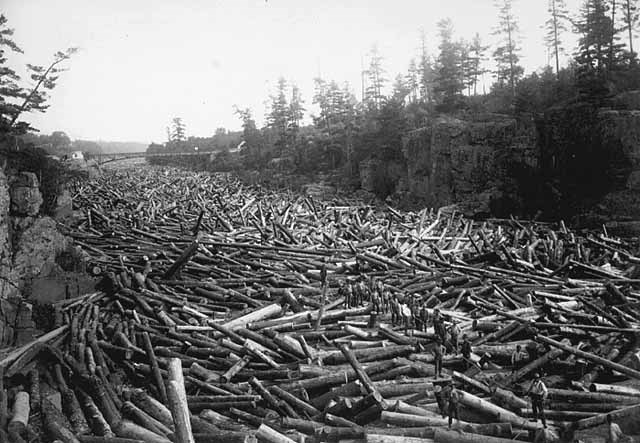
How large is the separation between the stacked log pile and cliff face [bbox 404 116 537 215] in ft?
30.3

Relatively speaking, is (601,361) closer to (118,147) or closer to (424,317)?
(424,317)

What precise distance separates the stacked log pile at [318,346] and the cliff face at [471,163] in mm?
9224

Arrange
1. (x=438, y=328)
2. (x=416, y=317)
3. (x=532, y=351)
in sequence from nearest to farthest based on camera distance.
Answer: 1. (x=532, y=351)
2. (x=438, y=328)
3. (x=416, y=317)

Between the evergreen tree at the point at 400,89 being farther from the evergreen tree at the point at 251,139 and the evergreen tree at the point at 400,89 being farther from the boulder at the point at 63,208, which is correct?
the boulder at the point at 63,208

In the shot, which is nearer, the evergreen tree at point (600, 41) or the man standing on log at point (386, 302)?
the man standing on log at point (386, 302)

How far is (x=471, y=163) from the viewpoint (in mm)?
28219

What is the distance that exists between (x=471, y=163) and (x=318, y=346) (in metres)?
21.7

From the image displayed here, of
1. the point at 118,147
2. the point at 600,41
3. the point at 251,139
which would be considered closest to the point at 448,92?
the point at 600,41

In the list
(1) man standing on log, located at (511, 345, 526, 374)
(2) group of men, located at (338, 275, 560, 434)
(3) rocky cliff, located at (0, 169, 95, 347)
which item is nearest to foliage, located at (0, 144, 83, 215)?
(3) rocky cliff, located at (0, 169, 95, 347)

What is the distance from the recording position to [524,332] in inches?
378

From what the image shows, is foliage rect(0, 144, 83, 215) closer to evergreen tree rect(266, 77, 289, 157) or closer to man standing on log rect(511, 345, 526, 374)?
man standing on log rect(511, 345, 526, 374)

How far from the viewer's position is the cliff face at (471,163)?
26750mm

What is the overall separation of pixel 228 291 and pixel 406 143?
23.0m

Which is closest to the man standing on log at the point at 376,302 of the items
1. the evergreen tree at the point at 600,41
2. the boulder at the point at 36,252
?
the boulder at the point at 36,252
